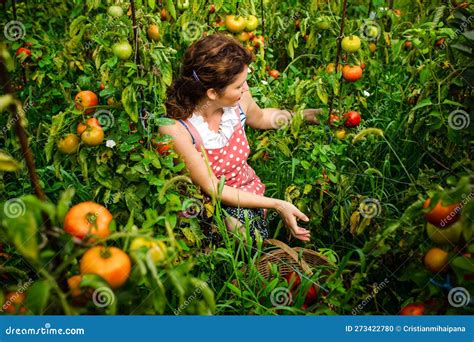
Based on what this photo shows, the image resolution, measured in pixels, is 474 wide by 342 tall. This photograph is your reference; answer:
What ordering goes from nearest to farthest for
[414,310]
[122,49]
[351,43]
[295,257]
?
[414,310] < [122,49] < [295,257] < [351,43]

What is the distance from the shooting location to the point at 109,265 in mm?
963

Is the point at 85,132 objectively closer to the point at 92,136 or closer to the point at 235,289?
the point at 92,136

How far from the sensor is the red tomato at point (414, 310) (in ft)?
4.08

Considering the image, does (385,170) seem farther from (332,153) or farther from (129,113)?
(129,113)

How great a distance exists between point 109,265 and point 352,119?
141 cm

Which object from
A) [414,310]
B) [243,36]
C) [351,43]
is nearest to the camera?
[414,310]

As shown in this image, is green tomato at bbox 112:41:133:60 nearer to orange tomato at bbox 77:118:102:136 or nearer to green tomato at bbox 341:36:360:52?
orange tomato at bbox 77:118:102:136

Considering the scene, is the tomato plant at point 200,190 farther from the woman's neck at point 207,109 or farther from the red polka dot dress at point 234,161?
the woman's neck at point 207,109

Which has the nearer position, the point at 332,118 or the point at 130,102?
the point at 130,102

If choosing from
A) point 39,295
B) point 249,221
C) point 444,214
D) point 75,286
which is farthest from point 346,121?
point 39,295

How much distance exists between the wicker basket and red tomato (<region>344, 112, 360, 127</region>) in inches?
23.9

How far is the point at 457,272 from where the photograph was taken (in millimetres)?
1128

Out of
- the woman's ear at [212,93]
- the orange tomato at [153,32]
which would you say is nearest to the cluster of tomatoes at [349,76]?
the woman's ear at [212,93]
